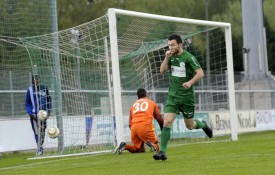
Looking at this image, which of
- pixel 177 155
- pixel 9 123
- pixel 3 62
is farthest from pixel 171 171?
pixel 3 62

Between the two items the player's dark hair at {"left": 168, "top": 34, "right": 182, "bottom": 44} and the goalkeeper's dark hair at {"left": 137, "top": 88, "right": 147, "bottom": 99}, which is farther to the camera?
the goalkeeper's dark hair at {"left": 137, "top": 88, "right": 147, "bottom": 99}

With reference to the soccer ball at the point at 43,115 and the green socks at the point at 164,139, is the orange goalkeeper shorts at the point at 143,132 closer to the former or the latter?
the soccer ball at the point at 43,115

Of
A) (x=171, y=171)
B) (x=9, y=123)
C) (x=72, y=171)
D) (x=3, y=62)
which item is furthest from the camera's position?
(x=3, y=62)

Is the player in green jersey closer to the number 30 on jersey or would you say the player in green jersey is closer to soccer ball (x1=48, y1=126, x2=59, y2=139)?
the number 30 on jersey

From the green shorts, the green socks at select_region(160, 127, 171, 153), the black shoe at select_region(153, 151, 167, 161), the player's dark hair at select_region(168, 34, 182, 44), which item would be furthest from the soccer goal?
the black shoe at select_region(153, 151, 167, 161)

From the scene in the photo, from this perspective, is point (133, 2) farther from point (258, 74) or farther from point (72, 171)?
point (72, 171)

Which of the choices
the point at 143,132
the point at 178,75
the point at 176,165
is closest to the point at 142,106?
the point at 143,132

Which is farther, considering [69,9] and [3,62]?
[69,9]

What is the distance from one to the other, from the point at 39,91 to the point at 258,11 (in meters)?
20.2

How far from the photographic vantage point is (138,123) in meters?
16.8

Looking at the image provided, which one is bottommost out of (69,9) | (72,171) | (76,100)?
(72,171)

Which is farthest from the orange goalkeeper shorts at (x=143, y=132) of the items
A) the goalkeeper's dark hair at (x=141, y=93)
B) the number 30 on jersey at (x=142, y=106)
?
the goalkeeper's dark hair at (x=141, y=93)

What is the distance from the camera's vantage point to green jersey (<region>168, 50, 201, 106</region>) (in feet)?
44.8

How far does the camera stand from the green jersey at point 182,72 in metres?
13.6
